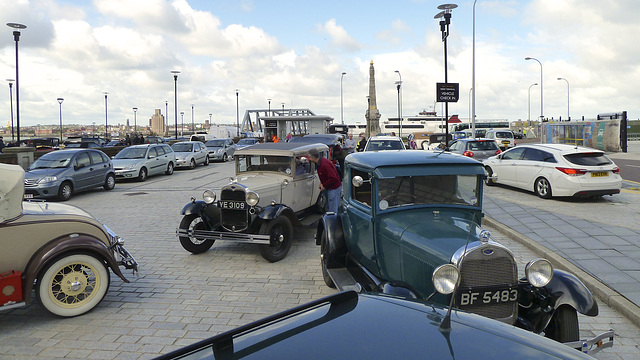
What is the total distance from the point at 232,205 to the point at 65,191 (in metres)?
9.85

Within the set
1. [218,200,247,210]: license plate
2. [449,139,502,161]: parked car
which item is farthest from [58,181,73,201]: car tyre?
[449,139,502,161]: parked car

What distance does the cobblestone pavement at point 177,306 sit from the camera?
15.5ft

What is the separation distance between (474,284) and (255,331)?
2.55 m

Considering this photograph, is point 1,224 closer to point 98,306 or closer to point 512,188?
point 98,306

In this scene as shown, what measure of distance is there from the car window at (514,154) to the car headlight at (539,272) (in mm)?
11183

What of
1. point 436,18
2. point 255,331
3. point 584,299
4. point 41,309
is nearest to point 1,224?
point 41,309

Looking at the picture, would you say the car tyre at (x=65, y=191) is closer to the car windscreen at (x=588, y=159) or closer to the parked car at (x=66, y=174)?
the parked car at (x=66, y=174)

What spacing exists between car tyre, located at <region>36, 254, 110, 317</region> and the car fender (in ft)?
0.26

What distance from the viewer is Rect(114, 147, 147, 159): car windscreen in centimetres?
2125

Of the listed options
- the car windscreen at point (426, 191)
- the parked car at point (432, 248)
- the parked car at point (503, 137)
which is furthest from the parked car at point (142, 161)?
the parked car at point (503, 137)

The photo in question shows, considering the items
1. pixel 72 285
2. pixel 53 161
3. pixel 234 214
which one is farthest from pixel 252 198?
pixel 53 161

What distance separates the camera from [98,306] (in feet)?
19.2

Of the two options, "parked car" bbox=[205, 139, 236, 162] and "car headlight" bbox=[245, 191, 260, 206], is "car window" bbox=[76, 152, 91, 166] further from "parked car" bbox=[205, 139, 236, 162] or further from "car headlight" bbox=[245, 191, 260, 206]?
"parked car" bbox=[205, 139, 236, 162]

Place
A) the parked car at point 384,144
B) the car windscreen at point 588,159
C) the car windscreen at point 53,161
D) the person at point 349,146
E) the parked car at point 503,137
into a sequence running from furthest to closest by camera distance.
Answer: the parked car at point 503,137 < the parked car at point 384,144 < the person at point 349,146 < the car windscreen at point 53,161 < the car windscreen at point 588,159
